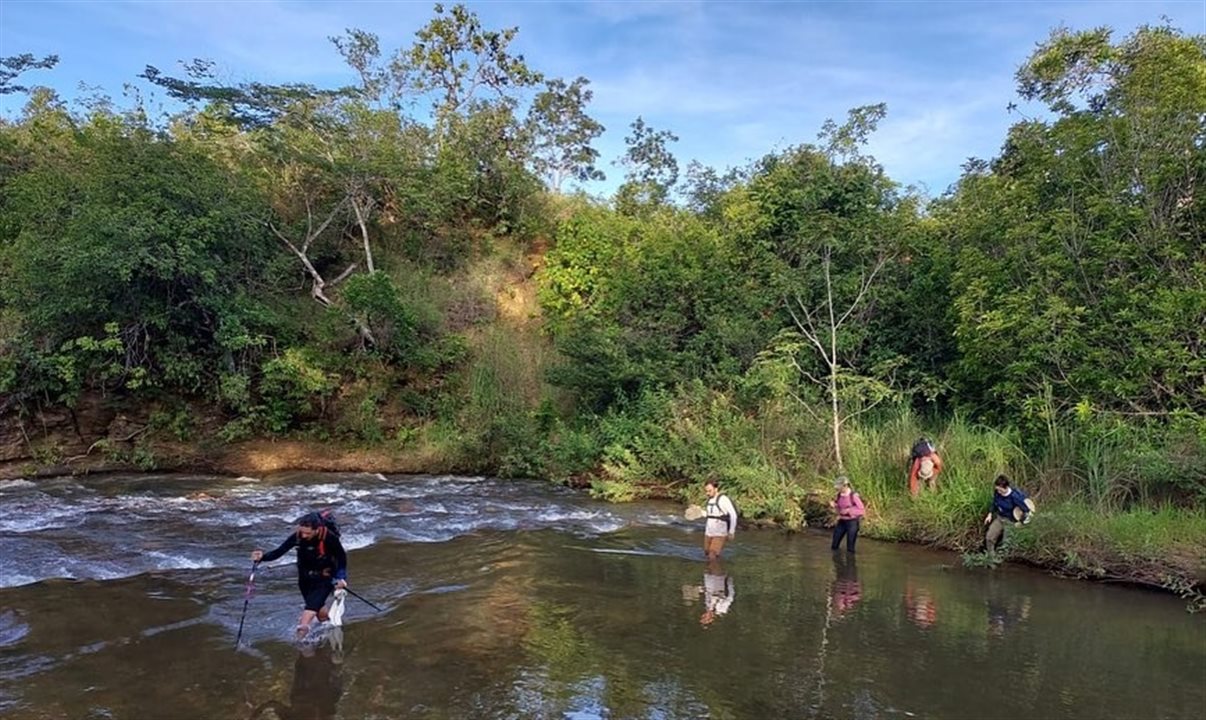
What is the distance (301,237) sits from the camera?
2378 cm

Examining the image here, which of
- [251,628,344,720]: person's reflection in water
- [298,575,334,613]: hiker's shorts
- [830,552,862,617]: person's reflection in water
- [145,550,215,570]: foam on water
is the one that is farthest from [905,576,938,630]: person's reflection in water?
[145,550,215,570]: foam on water

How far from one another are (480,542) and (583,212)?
17114 mm

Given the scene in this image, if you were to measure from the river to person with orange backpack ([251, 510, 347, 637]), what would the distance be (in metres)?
0.41

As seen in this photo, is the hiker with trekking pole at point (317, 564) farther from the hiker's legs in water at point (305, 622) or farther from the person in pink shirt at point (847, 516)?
the person in pink shirt at point (847, 516)

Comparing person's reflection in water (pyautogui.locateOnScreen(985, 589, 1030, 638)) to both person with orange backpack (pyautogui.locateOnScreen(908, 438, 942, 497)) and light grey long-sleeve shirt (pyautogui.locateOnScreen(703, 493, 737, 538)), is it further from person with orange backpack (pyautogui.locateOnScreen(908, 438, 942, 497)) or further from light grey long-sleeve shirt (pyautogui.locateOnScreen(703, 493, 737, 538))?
light grey long-sleeve shirt (pyautogui.locateOnScreen(703, 493, 737, 538))

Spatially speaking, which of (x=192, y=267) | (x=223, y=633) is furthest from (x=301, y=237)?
(x=223, y=633)

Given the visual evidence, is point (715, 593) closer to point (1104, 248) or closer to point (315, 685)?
point (315, 685)

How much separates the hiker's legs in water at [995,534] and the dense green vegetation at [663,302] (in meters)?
0.43

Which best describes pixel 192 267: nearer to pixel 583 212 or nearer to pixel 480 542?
pixel 480 542

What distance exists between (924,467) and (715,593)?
535cm

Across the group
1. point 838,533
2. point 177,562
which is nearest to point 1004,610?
point 838,533

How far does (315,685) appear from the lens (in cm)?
703

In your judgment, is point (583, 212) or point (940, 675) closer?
point (940, 675)

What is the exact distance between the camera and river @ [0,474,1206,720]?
22.4 feet
